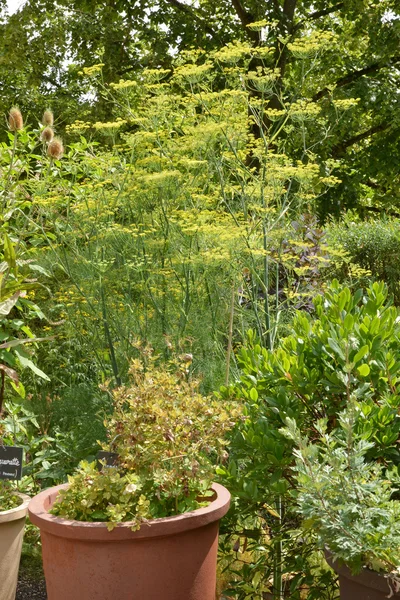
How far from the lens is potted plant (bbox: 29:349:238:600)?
2.78 meters

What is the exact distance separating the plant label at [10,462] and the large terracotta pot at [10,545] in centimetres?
14

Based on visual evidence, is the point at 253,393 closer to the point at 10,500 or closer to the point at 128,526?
the point at 128,526

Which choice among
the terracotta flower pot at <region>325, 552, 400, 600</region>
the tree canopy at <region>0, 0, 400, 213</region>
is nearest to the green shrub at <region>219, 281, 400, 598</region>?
the terracotta flower pot at <region>325, 552, 400, 600</region>

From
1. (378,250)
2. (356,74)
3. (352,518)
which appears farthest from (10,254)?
(356,74)

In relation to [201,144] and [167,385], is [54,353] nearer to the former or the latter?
[201,144]

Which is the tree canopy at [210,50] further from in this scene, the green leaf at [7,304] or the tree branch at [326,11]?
the green leaf at [7,304]

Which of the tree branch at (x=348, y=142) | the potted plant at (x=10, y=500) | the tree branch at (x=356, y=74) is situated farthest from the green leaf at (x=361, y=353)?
the tree branch at (x=348, y=142)

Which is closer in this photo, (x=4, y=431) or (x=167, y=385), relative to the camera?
(x=167, y=385)

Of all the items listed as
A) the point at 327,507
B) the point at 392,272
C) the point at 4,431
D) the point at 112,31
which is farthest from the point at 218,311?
the point at 112,31

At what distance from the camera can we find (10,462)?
12.2ft

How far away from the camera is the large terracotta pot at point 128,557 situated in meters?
2.77

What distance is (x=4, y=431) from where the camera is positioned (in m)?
4.51

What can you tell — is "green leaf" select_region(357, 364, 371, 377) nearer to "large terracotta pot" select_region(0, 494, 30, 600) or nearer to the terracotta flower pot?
the terracotta flower pot

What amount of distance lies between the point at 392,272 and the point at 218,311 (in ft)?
10.9
